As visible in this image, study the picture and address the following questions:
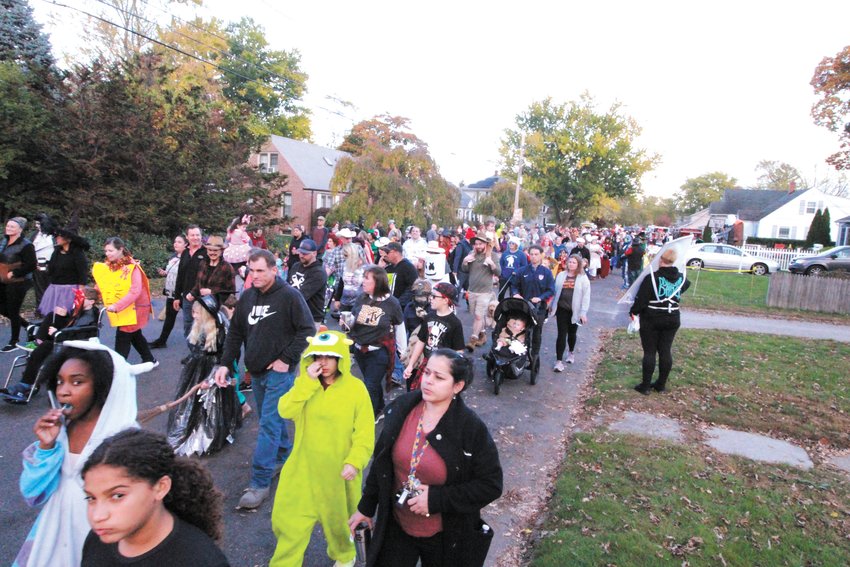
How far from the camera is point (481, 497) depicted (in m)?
2.67

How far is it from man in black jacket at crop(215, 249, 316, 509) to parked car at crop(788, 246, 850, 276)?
28.7m

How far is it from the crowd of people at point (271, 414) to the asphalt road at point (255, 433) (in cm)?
23

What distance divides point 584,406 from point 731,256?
1039 inches

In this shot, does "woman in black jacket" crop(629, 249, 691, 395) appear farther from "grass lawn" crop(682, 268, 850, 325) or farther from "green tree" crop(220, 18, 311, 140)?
"green tree" crop(220, 18, 311, 140)

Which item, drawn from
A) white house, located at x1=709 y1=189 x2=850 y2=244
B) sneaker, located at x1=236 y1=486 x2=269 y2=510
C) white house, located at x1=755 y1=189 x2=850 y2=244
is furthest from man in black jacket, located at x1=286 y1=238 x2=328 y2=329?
white house, located at x1=755 y1=189 x2=850 y2=244

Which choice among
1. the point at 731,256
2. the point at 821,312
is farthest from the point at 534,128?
the point at 821,312

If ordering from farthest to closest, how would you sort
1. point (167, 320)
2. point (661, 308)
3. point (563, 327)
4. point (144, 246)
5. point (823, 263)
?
point (823, 263)
point (144, 246)
point (563, 327)
point (167, 320)
point (661, 308)

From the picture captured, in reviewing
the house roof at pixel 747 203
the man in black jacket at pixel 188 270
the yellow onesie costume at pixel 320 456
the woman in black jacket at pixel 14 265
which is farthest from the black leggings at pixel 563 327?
the house roof at pixel 747 203

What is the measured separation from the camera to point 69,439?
2.54 m

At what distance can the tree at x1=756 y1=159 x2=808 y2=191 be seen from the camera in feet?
306

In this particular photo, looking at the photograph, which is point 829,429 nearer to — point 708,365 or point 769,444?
point 769,444

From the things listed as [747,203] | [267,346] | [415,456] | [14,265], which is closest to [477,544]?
[415,456]

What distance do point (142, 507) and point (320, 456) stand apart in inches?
69.0

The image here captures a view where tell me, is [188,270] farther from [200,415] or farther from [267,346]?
[267,346]
